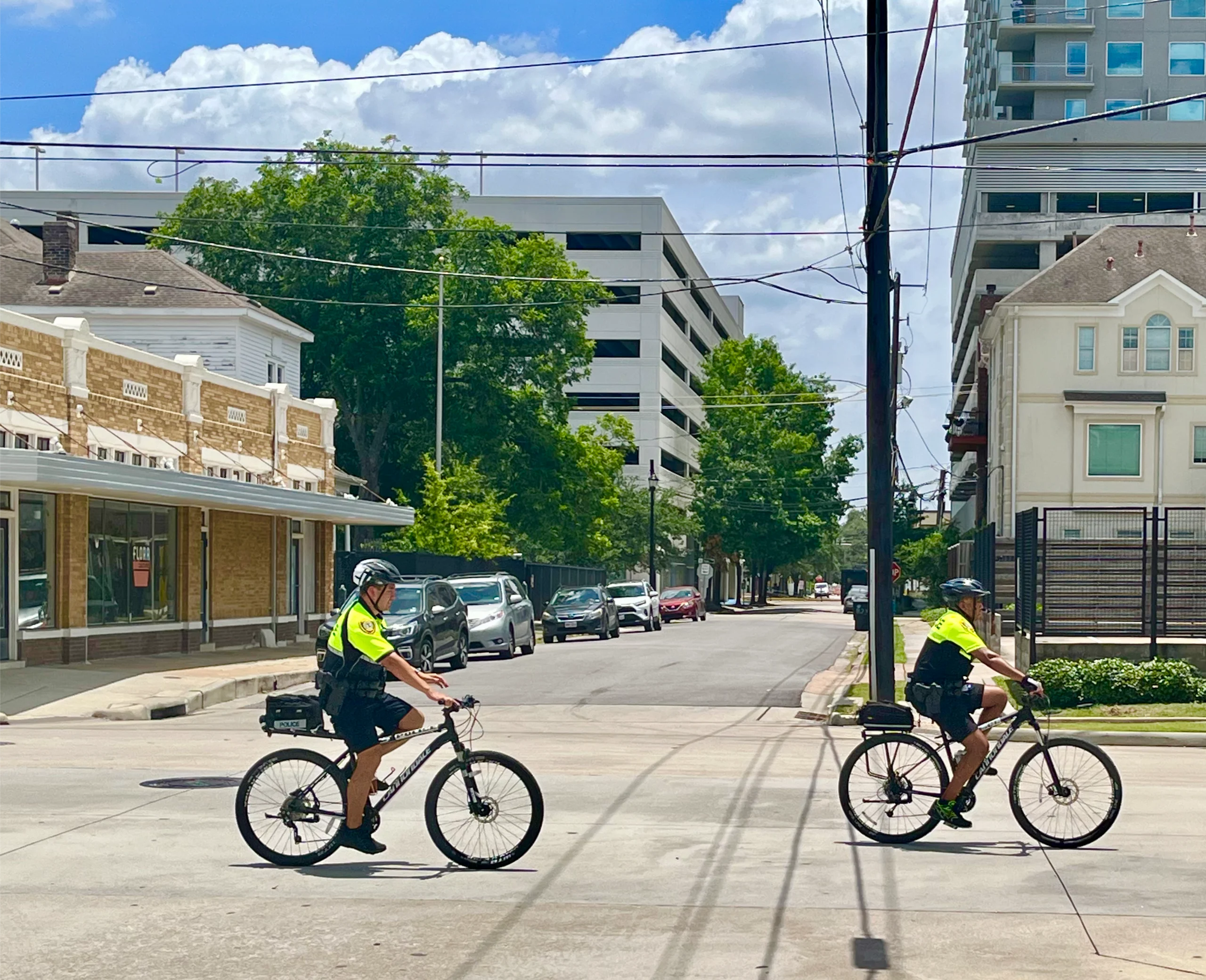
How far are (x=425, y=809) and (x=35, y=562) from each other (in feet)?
62.5

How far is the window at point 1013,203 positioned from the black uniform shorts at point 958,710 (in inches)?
2936

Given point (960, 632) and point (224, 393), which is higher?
point (224, 393)

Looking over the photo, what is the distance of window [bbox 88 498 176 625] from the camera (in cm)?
2916

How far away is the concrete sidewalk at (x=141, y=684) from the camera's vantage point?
70.5 ft

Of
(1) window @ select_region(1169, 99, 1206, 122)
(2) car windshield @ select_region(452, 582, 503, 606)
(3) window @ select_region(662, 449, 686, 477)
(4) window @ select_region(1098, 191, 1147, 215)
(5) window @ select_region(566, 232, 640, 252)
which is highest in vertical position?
(1) window @ select_region(1169, 99, 1206, 122)

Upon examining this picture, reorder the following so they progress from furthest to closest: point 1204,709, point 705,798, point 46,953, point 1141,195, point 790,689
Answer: point 1141,195 < point 790,689 < point 1204,709 < point 705,798 < point 46,953

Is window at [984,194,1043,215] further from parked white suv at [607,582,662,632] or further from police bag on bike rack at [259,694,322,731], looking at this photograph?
police bag on bike rack at [259,694,322,731]

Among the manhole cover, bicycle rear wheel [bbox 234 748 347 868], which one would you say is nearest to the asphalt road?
the manhole cover

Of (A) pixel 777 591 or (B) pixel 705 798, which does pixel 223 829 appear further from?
(A) pixel 777 591

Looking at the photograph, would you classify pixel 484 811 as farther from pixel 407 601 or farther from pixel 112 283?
pixel 112 283

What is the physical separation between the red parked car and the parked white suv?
40.3 ft

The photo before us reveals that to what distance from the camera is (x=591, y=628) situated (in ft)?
148

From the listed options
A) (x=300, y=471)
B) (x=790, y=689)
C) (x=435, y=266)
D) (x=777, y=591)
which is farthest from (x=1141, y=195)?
(x=777, y=591)

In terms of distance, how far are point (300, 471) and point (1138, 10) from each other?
190 feet
